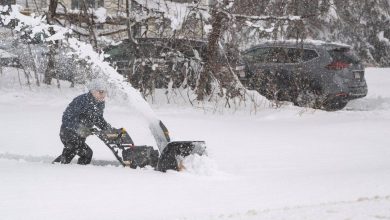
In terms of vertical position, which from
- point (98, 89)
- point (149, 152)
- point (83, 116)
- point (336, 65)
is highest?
point (336, 65)

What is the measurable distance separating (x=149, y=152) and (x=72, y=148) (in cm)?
99

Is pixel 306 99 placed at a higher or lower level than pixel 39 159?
higher

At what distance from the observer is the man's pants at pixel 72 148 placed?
6.29 m

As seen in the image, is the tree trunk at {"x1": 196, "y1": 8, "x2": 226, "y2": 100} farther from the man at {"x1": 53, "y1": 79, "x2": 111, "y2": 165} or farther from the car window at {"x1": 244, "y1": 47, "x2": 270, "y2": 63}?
the man at {"x1": 53, "y1": 79, "x2": 111, "y2": 165}

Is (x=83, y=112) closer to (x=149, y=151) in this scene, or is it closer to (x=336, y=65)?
(x=149, y=151)

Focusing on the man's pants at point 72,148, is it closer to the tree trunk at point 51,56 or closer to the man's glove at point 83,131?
the man's glove at point 83,131

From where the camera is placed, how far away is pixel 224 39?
1178 centimetres

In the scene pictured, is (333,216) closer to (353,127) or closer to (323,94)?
(353,127)

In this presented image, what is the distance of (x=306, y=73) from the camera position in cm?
1182

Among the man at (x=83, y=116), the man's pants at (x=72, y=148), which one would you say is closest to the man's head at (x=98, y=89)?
the man at (x=83, y=116)

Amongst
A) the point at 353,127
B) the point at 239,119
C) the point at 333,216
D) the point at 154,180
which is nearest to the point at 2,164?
the point at 154,180

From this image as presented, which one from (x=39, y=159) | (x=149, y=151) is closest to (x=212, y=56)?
(x=39, y=159)

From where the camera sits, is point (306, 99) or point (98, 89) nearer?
point (98, 89)

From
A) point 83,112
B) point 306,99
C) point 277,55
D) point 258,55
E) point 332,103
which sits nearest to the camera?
point 83,112
